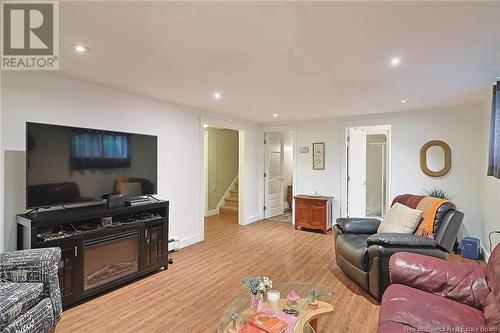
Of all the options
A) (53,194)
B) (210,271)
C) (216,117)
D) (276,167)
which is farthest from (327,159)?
(53,194)

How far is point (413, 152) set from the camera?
4.64 m

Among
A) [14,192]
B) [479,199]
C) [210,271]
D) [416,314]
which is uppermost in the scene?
[14,192]

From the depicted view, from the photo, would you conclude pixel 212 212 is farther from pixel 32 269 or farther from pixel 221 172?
pixel 32 269

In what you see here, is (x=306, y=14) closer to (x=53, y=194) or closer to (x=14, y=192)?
(x=53, y=194)

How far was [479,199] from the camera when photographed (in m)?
4.14

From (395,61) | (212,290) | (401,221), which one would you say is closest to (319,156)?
(401,221)

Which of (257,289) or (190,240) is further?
(190,240)

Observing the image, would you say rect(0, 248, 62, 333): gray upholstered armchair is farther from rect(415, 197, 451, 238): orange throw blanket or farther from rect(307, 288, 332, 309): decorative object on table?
rect(415, 197, 451, 238): orange throw blanket

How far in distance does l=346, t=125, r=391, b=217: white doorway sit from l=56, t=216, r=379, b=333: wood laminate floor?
138cm

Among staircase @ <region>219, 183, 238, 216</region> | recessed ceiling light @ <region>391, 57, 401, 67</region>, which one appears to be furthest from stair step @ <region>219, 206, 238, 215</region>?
recessed ceiling light @ <region>391, 57, 401, 67</region>

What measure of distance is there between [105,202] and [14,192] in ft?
2.61

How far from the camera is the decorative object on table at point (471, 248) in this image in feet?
12.3

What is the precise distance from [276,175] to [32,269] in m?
5.30

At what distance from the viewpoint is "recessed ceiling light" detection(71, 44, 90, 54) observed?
2.10m
